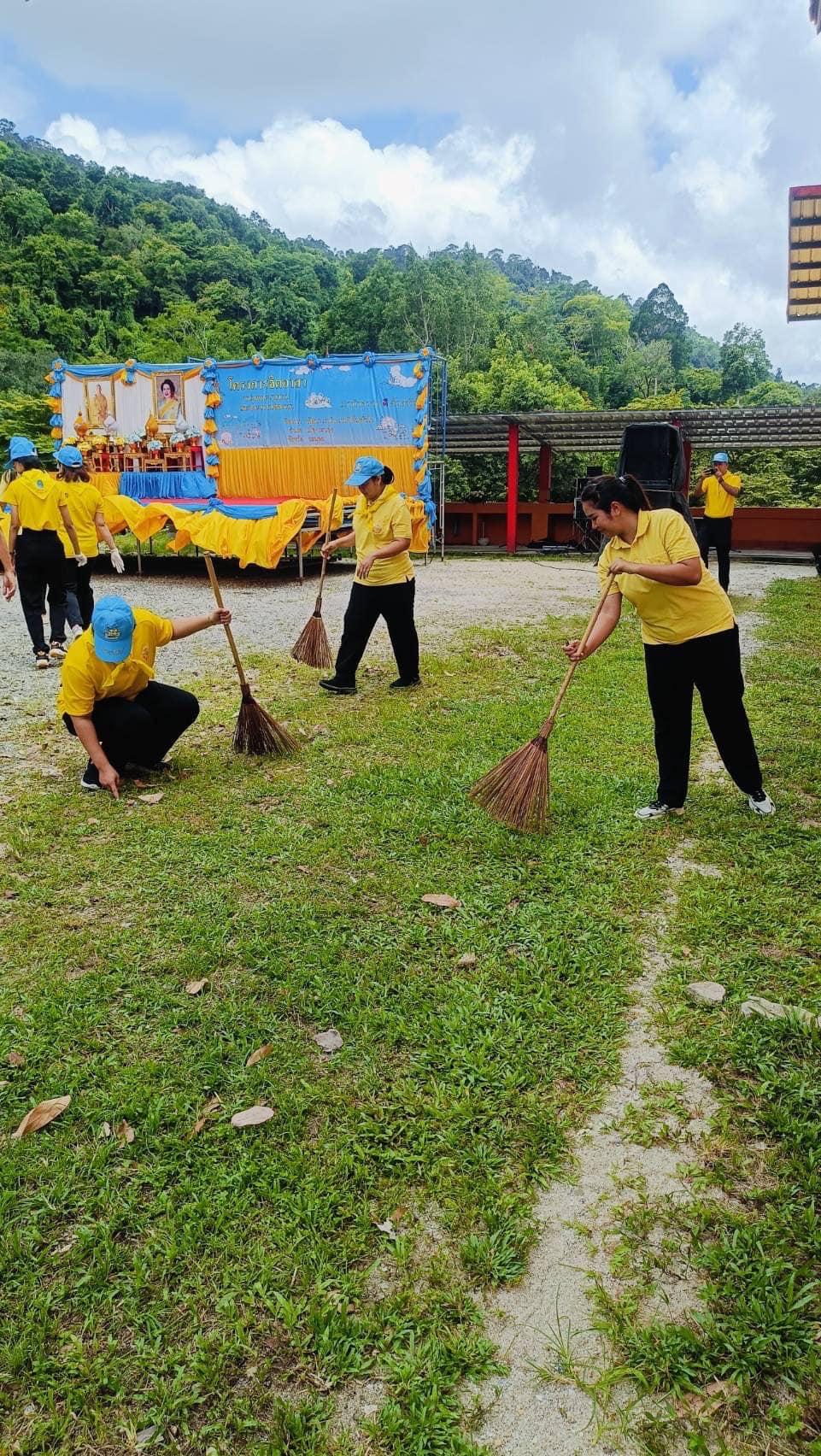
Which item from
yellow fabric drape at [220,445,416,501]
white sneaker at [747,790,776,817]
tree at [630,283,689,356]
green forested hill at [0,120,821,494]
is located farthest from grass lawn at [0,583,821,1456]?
tree at [630,283,689,356]

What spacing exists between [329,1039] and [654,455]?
11416 millimetres

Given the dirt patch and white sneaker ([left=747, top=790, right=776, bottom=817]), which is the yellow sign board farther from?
the dirt patch

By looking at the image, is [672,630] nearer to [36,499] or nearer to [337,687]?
[337,687]

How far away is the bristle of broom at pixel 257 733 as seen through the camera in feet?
16.9

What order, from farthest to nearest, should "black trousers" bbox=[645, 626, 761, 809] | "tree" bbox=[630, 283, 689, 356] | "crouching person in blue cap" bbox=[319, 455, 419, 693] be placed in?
"tree" bbox=[630, 283, 689, 356] → "crouching person in blue cap" bbox=[319, 455, 419, 693] → "black trousers" bbox=[645, 626, 761, 809]

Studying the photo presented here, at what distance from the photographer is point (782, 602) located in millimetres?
11938

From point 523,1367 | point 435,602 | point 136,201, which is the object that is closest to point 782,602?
point 435,602

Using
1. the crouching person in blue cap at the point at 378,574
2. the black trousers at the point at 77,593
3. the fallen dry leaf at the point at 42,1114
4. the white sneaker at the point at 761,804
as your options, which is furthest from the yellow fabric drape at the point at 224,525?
the fallen dry leaf at the point at 42,1114

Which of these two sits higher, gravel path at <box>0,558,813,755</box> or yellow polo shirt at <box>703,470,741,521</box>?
yellow polo shirt at <box>703,470,741,521</box>

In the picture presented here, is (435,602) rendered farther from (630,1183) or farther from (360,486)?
(630,1183)

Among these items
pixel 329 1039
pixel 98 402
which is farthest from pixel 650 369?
pixel 329 1039

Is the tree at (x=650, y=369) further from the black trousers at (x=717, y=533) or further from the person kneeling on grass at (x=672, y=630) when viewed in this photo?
the person kneeling on grass at (x=672, y=630)

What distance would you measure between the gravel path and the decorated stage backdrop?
1727mm

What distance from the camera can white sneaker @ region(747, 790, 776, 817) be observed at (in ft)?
14.1
